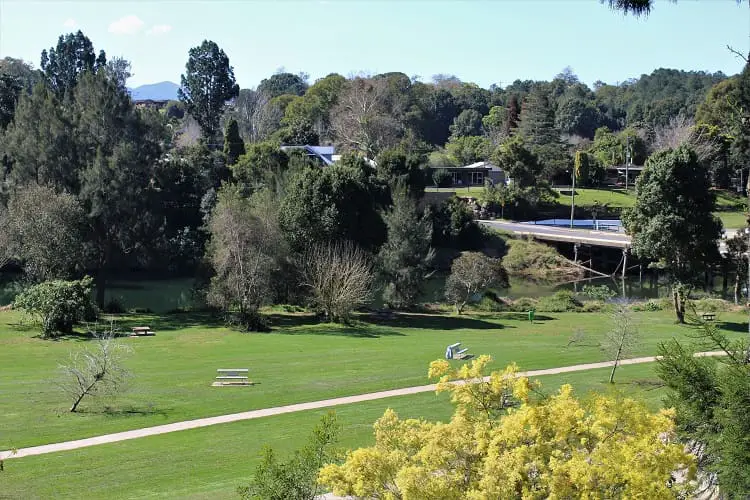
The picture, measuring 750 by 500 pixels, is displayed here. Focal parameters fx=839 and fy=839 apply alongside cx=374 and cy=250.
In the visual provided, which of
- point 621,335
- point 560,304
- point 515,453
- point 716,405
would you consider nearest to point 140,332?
point 621,335

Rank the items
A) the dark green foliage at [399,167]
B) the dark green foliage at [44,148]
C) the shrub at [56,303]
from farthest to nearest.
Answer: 1. the dark green foliage at [399,167]
2. the dark green foliage at [44,148]
3. the shrub at [56,303]

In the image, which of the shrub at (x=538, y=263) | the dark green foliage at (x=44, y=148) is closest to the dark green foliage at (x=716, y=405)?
the dark green foliage at (x=44, y=148)

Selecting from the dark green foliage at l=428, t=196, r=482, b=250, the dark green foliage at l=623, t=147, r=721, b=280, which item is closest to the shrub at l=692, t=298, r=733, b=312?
the dark green foliage at l=623, t=147, r=721, b=280

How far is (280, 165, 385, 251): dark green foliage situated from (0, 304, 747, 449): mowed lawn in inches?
197

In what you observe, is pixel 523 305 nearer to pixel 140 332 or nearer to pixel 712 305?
pixel 712 305

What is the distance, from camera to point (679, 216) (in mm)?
42094

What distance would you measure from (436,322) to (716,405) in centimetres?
3160

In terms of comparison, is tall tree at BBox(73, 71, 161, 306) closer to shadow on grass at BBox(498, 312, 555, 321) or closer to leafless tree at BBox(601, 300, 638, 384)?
shadow on grass at BBox(498, 312, 555, 321)

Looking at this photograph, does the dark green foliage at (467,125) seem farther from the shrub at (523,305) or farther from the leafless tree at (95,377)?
the leafless tree at (95,377)

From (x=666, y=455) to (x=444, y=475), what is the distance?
9.96 ft

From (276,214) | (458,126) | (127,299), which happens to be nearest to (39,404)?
(276,214)

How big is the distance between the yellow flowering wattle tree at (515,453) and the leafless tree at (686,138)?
74.9 metres

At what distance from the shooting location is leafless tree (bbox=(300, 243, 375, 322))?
147ft

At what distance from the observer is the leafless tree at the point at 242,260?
1694 inches
